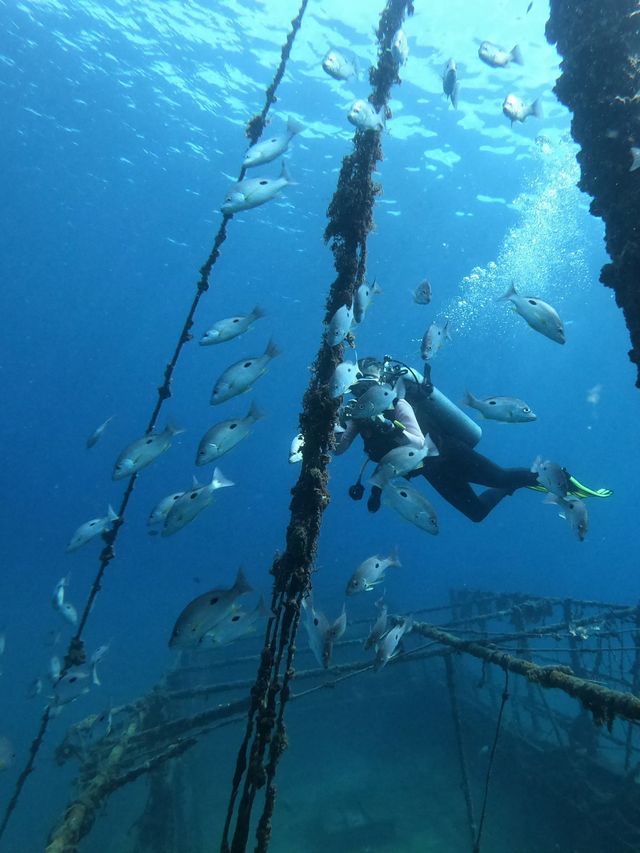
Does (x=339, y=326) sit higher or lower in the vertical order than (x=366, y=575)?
higher

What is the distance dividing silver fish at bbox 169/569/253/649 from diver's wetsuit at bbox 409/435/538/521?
503 centimetres

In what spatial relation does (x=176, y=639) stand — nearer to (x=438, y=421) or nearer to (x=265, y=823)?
(x=265, y=823)

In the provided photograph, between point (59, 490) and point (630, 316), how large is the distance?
419ft

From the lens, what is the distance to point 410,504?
462 centimetres

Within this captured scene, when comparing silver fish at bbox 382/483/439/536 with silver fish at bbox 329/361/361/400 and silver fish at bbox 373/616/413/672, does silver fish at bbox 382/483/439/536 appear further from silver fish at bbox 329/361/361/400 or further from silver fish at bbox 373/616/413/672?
silver fish at bbox 329/361/361/400

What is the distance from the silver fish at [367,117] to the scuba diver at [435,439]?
8.27ft

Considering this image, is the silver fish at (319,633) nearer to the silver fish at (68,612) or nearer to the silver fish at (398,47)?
the silver fish at (398,47)

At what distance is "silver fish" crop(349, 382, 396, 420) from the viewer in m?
4.11

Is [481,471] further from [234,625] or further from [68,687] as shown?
[68,687]

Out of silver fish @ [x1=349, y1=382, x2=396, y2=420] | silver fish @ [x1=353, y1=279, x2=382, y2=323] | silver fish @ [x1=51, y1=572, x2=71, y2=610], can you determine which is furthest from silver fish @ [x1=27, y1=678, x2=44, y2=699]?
silver fish @ [x1=353, y1=279, x2=382, y2=323]

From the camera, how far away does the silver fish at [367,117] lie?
11.9 feet

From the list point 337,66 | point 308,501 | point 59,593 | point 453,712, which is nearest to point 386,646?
point 308,501

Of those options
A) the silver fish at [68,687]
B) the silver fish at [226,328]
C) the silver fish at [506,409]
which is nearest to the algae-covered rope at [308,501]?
the silver fish at [226,328]

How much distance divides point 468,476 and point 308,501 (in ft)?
20.2
